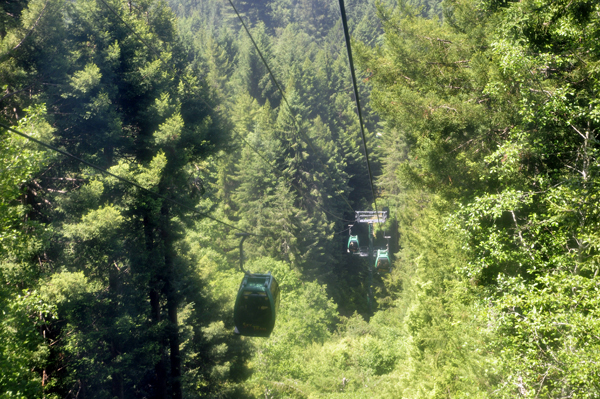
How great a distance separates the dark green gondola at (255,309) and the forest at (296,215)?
239 centimetres

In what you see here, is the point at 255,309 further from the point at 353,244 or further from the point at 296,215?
the point at 296,215

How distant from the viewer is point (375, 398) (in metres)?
18.7

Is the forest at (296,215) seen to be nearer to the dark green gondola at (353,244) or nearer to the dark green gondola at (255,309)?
the dark green gondola at (255,309)

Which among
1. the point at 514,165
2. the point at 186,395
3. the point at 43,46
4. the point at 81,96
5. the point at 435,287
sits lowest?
the point at 186,395

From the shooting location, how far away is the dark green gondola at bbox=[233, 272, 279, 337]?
10.9m

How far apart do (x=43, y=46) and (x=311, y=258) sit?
78.4 ft

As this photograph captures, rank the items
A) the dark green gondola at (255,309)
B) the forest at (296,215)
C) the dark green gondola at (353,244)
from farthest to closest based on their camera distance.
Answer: the dark green gondola at (353,244), the dark green gondola at (255,309), the forest at (296,215)

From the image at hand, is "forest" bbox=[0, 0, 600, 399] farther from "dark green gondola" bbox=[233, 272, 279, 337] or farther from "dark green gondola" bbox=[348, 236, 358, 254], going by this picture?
"dark green gondola" bbox=[348, 236, 358, 254]

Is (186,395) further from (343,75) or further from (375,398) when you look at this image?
(343,75)

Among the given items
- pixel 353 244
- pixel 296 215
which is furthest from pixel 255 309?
pixel 296 215

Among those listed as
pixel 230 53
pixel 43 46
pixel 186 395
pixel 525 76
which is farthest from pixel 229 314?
pixel 230 53

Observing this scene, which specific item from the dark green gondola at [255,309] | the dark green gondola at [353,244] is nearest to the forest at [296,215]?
the dark green gondola at [255,309]

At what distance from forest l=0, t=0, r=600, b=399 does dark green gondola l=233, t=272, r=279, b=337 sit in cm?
239

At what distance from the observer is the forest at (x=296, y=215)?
5574 millimetres
